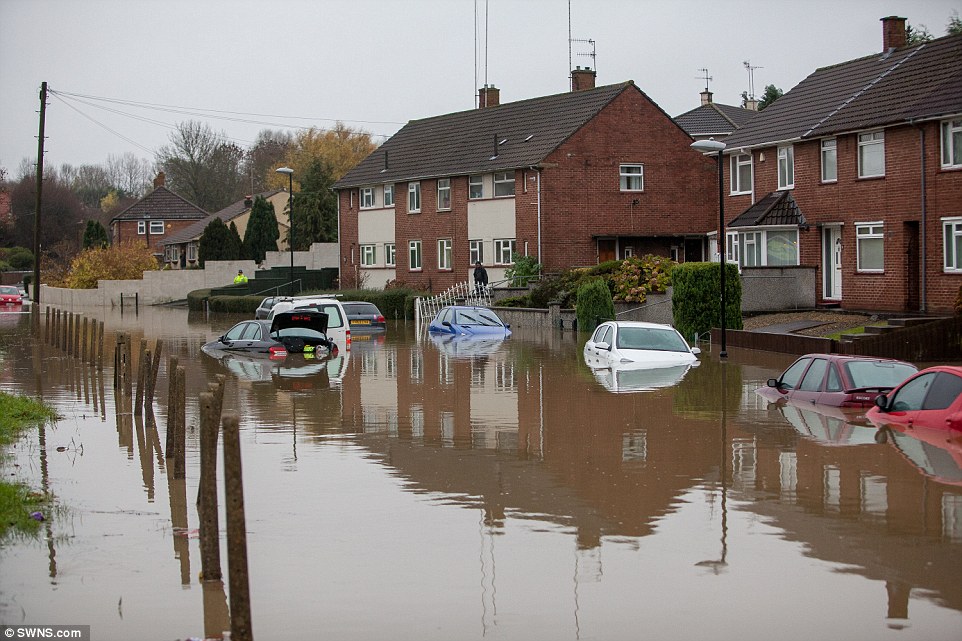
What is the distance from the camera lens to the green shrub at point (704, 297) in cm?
3441

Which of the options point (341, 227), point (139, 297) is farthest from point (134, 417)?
point (139, 297)

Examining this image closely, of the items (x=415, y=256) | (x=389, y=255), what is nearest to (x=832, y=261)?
(x=415, y=256)

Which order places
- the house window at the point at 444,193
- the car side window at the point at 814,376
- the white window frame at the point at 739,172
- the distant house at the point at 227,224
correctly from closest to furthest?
the car side window at the point at 814,376, the white window frame at the point at 739,172, the house window at the point at 444,193, the distant house at the point at 227,224

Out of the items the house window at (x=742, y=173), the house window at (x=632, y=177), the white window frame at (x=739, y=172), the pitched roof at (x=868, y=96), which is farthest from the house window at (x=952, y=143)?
the house window at (x=632, y=177)

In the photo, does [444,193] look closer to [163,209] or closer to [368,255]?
[368,255]

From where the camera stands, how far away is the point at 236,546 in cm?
816

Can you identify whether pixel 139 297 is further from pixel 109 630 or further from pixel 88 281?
pixel 109 630

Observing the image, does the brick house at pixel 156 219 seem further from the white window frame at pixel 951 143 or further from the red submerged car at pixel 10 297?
the white window frame at pixel 951 143

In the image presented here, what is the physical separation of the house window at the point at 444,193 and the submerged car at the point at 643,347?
101 ft

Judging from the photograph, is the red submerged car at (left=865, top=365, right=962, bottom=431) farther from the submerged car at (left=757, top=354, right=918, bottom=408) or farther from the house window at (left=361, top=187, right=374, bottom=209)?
the house window at (left=361, top=187, right=374, bottom=209)

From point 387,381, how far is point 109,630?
59.8 feet

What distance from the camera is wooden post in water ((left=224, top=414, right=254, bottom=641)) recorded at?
25.6ft

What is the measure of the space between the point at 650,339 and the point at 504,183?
27.8 metres

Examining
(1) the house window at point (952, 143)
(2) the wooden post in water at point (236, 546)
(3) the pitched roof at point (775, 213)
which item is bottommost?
(2) the wooden post in water at point (236, 546)
